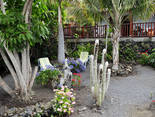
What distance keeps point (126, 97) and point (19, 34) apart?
130 inches

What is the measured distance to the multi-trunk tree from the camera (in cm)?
339

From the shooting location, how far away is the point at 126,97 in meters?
4.34

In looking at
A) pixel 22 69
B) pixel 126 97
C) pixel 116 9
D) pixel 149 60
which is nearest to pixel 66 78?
pixel 22 69

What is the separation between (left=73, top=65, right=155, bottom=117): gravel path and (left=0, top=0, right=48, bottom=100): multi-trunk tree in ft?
5.31

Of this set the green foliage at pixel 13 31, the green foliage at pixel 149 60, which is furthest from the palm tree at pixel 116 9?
the green foliage at pixel 13 31

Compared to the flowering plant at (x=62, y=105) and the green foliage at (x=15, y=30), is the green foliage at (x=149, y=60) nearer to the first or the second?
the flowering plant at (x=62, y=105)

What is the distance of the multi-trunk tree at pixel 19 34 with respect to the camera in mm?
3395

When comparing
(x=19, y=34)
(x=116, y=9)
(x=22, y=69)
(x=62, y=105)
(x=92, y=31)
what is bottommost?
(x=62, y=105)

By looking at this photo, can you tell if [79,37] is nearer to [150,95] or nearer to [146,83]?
[146,83]

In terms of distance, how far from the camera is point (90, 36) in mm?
11367

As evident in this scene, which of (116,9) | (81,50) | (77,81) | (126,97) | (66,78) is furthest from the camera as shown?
(81,50)

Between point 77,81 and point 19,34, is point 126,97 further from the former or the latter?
point 19,34

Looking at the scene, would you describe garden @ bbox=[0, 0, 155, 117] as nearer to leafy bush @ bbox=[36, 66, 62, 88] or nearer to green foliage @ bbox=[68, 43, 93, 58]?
leafy bush @ bbox=[36, 66, 62, 88]

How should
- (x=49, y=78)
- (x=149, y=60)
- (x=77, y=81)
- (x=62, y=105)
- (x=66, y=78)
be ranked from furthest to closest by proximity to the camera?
(x=149, y=60) → (x=77, y=81) → (x=66, y=78) → (x=49, y=78) → (x=62, y=105)
